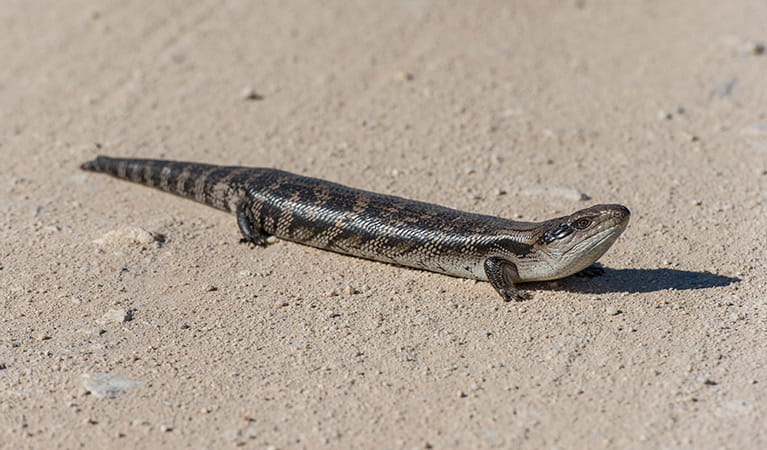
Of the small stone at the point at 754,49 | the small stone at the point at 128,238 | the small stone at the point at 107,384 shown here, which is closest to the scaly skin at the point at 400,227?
the small stone at the point at 128,238

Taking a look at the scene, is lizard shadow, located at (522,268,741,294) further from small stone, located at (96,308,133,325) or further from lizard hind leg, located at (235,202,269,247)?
small stone, located at (96,308,133,325)

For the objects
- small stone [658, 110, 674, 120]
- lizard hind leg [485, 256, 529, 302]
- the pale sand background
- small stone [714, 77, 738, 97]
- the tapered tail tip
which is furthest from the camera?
small stone [714, 77, 738, 97]

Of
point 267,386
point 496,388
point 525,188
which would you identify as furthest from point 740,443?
point 525,188

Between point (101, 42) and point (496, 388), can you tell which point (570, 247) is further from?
point (101, 42)

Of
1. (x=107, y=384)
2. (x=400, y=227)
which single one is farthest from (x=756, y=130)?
(x=107, y=384)

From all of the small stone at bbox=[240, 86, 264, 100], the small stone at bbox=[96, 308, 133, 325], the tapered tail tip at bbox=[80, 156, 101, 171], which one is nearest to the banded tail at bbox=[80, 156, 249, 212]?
the tapered tail tip at bbox=[80, 156, 101, 171]

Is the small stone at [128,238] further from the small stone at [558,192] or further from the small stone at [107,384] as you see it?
the small stone at [558,192]

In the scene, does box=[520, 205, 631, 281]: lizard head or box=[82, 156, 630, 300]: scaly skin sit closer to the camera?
box=[520, 205, 631, 281]: lizard head
